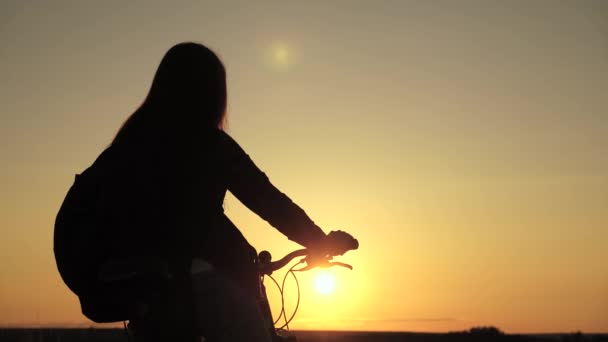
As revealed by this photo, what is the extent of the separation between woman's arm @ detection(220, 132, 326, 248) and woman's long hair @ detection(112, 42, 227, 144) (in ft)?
0.61

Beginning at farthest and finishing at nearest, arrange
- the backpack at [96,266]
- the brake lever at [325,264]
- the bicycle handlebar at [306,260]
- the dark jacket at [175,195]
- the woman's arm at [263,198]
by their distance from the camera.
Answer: the brake lever at [325,264], the bicycle handlebar at [306,260], the woman's arm at [263,198], the dark jacket at [175,195], the backpack at [96,266]

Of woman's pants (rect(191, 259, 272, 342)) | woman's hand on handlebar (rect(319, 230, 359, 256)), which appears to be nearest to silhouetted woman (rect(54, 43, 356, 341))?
woman's pants (rect(191, 259, 272, 342))


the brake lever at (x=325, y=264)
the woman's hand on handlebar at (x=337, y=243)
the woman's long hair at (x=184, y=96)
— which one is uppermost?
the woman's long hair at (x=184, y=96)

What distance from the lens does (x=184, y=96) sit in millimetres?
3898

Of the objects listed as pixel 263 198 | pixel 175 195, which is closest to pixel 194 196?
pixel 175 195

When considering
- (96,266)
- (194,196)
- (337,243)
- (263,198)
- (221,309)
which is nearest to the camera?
(96,266)

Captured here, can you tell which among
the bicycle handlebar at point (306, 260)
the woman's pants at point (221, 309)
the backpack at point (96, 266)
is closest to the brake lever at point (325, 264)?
the bicycle handlebar at point (306, 260)

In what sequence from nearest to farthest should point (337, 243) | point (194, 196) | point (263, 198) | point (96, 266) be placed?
point (96, 266), point (194, 196), point (263, 198), point (337, 243)

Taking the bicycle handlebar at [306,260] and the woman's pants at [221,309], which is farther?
the bicycle handlebar at [306,260]

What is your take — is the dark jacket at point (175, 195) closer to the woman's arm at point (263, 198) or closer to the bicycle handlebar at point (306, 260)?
the woman's arm at point (263, 198)

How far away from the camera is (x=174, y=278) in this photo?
129 inches

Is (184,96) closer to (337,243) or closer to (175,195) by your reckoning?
(175,195)

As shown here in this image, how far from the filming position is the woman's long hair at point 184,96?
3779 millimetres

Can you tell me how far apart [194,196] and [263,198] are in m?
0.43
